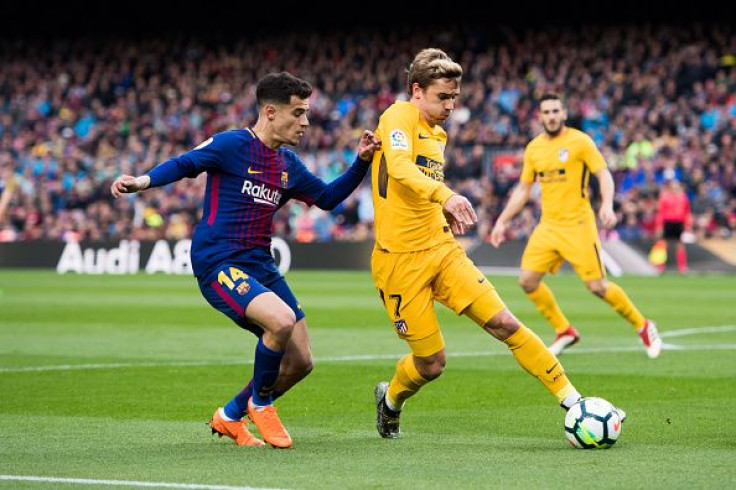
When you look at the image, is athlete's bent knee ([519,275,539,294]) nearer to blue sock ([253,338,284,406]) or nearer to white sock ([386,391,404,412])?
white sock ([386,391,404,412])

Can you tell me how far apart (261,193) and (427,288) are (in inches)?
43.5

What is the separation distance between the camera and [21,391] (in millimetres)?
10211

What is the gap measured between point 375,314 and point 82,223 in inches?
742

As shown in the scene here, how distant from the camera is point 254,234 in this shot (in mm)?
7613

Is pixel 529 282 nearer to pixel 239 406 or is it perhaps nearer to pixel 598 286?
pixel 598 286

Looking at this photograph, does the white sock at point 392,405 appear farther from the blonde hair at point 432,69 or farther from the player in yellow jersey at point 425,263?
the blonde hair at point 432,69

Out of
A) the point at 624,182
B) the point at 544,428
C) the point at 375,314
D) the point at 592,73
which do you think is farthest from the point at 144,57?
the point at 544,428

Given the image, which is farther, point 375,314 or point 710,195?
point 710,195

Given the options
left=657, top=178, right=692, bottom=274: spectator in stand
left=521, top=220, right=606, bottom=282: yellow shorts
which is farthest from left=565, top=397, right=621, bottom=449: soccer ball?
left=657, top=178, right=692, bottom=274: spectator in stand

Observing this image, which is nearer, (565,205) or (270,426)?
(270,426)

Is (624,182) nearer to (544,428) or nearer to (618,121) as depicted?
(618,121)

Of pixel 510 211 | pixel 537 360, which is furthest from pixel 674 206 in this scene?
pixel 537 360

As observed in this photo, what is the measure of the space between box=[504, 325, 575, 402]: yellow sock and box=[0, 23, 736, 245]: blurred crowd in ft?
73.3

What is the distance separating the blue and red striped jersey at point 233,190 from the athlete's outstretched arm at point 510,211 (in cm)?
501
